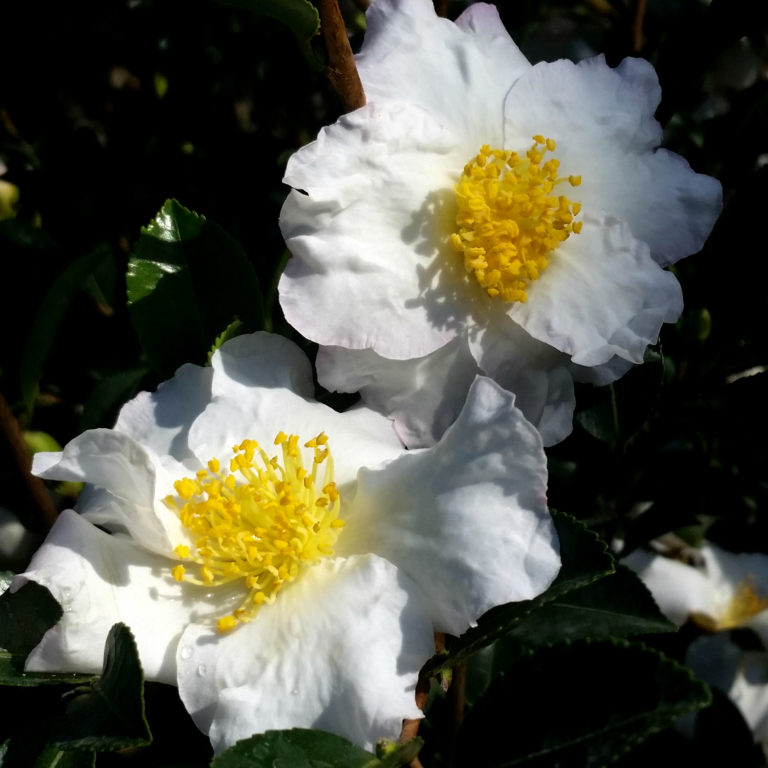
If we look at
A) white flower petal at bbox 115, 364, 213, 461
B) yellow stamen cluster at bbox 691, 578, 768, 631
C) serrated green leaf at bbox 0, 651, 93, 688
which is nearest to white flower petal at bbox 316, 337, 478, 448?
white flower petal at bbox 115, 364, 213, 461

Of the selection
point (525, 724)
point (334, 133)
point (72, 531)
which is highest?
point (334, 133)

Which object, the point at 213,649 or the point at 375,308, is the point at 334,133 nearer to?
the point at 375,308

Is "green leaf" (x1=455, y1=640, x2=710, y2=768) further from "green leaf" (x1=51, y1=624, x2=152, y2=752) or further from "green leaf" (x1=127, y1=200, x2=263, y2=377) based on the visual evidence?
"green leaf" (x1=127, y1=200, x2=263, y2=377)

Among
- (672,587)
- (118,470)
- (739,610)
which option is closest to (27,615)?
(118,470)

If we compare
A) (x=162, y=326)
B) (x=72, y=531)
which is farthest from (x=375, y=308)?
(x=72, y=531)

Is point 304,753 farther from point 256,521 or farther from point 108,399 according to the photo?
point 108,399

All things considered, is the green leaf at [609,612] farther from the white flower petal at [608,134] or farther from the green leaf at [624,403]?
the white flower petal at [608,134]
